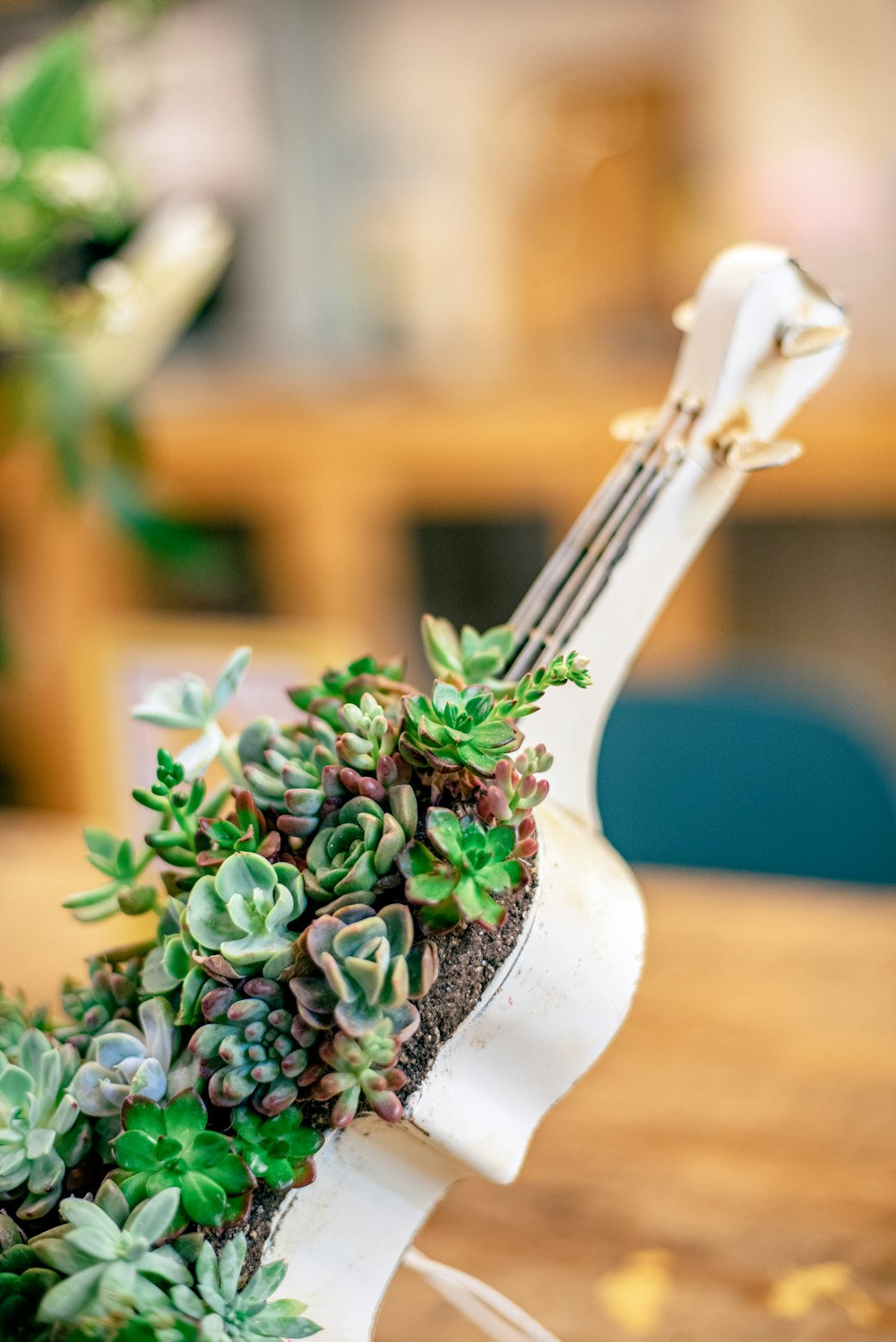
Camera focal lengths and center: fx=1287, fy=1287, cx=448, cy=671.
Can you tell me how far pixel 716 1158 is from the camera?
54 cm

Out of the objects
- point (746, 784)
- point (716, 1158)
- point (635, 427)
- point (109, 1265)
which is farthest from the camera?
point (746, 784)

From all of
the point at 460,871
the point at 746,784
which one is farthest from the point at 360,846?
the point at 746,784

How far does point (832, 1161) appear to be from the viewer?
0.53m

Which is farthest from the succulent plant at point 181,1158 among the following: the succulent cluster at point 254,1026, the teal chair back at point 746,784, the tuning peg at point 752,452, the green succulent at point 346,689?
the teal chair back at point 746,784

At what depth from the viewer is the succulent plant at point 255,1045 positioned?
0.96 feet

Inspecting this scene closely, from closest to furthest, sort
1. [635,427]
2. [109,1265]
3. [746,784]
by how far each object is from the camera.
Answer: [109,1265], [635,427], [746,784]

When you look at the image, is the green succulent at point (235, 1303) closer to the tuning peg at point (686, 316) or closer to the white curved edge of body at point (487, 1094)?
the white curved edge of body at point (487, 1094)

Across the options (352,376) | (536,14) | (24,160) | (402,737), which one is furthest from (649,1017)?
(536,14)

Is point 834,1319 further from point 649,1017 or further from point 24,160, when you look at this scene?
point 24,160

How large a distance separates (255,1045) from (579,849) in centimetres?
10

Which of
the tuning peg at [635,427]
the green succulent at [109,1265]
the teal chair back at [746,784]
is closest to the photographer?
the green succulent at [109,1265]

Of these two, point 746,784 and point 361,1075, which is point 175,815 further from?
point 746,784

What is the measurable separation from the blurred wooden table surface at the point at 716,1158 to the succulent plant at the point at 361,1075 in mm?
199

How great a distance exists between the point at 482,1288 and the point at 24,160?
0.54 metres
